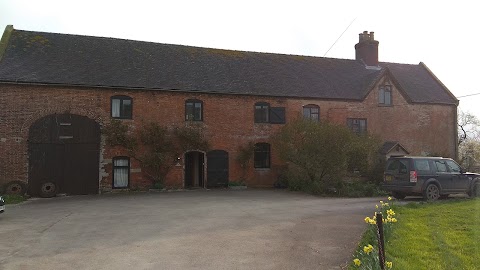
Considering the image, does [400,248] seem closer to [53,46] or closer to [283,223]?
[283,223]

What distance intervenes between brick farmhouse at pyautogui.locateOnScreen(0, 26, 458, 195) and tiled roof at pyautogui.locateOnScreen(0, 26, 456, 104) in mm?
81

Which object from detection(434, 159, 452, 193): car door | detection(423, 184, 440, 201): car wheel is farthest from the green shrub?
detection(434, 159, 452, 193): car door

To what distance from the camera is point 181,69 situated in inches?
956

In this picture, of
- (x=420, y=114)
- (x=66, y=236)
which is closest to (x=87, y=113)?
(x=66, y=236)

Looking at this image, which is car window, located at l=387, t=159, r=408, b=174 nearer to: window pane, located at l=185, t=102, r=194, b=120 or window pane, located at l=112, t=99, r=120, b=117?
window pane, located at l=185, t=102, r=194, b=120

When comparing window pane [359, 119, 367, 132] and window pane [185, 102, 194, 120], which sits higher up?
window pane [185, 102, 194, 120]

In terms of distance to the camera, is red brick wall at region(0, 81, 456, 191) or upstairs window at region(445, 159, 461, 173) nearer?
upstairs window at region(445, 159, 461, 173)

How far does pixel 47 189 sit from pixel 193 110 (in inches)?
348

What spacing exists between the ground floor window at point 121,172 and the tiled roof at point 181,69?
4150 mm

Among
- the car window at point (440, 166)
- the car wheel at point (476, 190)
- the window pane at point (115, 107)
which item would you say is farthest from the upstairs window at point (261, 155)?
→ the car wheel at point (476, 190)

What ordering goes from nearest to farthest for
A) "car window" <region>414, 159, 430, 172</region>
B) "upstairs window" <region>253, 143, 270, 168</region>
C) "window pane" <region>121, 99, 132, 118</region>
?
1. "car window" <region>414, 159, 430, 172</region>
2. "window pane" <region>121, 99, 132, 118</region>
3. "upstairs window" <region>253, 143, 270, 168</region>

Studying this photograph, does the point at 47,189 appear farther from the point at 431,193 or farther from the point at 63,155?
the point at 431,193

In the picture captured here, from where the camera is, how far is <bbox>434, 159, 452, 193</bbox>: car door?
51.1ft

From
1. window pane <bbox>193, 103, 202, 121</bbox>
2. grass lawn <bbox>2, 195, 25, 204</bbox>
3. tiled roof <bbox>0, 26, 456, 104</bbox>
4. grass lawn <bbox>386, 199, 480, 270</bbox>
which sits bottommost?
grass lawn <bbox>2, 195, 25, 204</bbox>
